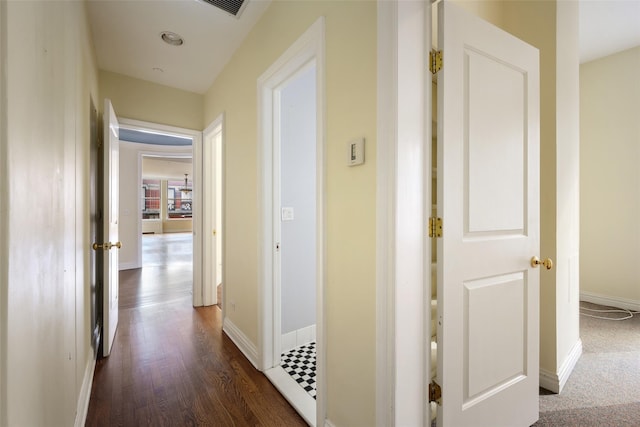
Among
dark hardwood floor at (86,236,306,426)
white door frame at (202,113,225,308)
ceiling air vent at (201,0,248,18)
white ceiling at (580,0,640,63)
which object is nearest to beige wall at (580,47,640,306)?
white ceiling at (580,0,640,63)

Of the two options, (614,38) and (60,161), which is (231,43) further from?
(614,38)

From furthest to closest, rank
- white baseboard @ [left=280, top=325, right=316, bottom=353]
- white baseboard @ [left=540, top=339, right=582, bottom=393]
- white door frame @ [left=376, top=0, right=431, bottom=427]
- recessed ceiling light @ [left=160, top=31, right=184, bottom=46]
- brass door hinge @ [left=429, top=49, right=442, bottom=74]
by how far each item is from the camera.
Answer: white baseboard @ [left=280, top=325, right=316, bottom=353], recessed ceiling light @ [left=160, top=31, right=184, bottom=46], white baseboard @ [left=540, top=339, right=582, bottom=393], brass door hinge @ [left=429, top=49, right=442, bottom=74], white door frame @ [left=376, top=0, right=431, bottom=427]

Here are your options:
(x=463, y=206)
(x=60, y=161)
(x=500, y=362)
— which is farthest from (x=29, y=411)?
(x=500, y=362)

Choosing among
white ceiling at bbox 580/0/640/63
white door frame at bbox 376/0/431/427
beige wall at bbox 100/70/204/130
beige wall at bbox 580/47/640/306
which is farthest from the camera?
beige wall at bbox 580/47/640/306

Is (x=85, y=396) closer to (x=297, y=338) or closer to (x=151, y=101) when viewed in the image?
(x=297, y=338)

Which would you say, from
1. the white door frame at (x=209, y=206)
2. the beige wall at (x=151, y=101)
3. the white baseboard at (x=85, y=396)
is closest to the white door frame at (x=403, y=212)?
the white baseboard at (x=85, y=396)

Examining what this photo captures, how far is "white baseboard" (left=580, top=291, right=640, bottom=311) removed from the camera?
128 inches

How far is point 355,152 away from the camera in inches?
51.7

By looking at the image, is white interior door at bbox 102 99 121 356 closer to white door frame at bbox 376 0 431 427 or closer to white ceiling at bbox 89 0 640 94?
white ceiling at bbox 89 0 640 94

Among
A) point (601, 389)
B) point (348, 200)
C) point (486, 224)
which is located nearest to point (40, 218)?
point (348, 200)

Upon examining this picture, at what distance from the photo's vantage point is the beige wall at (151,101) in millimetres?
2980

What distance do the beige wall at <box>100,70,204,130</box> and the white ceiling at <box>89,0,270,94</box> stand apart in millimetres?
96

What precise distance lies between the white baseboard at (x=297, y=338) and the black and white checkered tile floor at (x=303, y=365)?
0.12ft

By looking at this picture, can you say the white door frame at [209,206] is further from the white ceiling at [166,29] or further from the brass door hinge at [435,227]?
the brass door hinge at [435,227]
